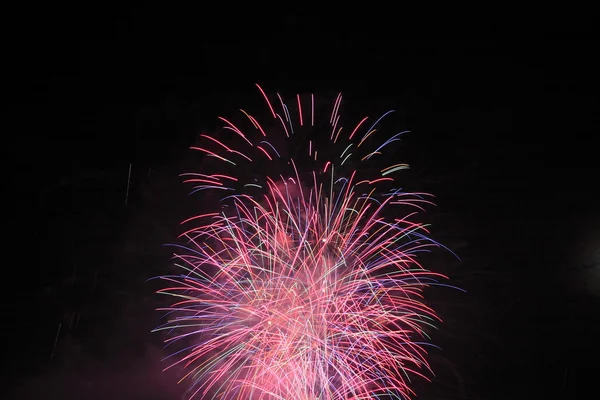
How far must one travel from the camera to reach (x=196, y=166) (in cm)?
516

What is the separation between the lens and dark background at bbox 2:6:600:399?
4.95 meters

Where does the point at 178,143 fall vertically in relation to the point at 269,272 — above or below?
above

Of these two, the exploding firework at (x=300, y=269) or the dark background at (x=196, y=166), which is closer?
the exploding firework at (x=300, y=269)

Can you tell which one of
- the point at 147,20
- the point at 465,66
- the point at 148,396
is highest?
the point at 147,20

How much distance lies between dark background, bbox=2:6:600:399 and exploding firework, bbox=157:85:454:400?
297mm

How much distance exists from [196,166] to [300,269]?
194 centimetres

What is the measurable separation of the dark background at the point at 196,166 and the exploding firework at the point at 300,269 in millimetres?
297

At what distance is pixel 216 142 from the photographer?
5.03 meters

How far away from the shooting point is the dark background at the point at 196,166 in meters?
4.95

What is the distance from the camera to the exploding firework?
13.4ft

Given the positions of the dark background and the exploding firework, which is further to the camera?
the dark background

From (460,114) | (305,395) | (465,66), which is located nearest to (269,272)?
(305,395)

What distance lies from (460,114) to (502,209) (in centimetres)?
129

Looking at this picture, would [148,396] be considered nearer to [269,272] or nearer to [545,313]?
[269,272]
